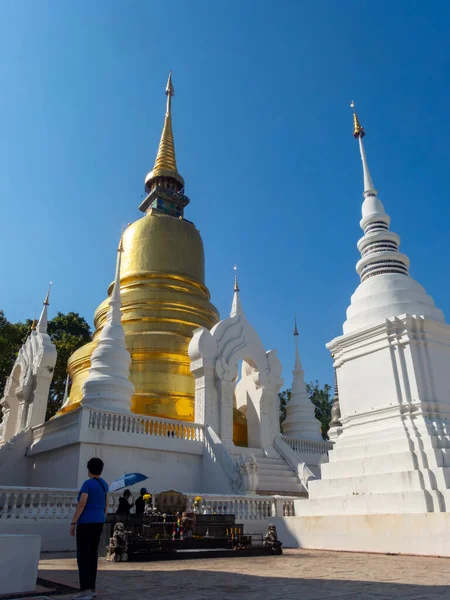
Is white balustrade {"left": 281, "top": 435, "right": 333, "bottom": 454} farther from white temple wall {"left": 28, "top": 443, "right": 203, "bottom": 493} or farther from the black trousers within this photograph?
the black trousers

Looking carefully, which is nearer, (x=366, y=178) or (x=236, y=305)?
(x=366, y=178)

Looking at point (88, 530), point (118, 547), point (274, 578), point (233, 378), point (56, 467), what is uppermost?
point (233, 378)

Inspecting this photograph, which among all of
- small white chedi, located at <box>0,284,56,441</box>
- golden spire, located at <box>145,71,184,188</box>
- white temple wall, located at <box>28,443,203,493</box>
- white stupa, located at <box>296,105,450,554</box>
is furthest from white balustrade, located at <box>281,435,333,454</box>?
golden spire, located at <box>145,71,184,188</box>

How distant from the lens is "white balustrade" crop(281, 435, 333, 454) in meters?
18.0

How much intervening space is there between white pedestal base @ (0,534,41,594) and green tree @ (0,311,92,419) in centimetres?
1796

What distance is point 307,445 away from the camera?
725 inches

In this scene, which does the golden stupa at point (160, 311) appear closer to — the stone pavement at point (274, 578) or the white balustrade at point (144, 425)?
the white balustrade at point (144, 425)

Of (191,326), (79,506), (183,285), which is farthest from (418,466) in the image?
(183,285)

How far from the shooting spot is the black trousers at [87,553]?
4.21 meters

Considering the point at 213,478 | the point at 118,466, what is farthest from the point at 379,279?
the point at 118,466

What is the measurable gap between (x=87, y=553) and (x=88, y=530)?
0.59 ft

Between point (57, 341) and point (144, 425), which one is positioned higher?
point (57, 341)

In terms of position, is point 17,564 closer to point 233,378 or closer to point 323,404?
point 233,378

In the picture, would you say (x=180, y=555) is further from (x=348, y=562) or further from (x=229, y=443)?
(x=229, y=443)
